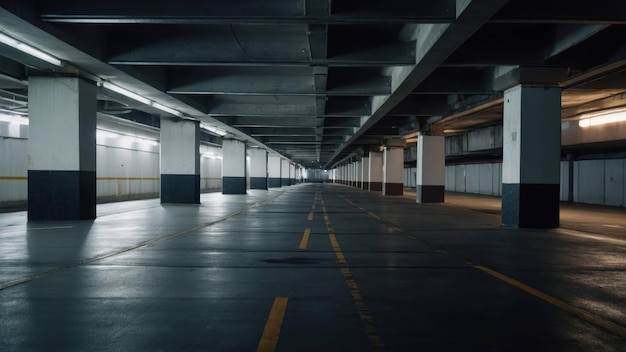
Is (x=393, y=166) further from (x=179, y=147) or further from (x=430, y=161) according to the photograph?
(x=179, y=147)

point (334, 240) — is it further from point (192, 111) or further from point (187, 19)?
point (192, 111)

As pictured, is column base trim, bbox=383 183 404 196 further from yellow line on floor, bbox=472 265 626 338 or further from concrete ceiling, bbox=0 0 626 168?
yellow line on floor, bbox=472 265 626 338

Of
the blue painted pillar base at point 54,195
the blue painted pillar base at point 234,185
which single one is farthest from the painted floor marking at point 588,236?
the blue painted pillar base at point 234,185

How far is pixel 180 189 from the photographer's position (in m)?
28.7

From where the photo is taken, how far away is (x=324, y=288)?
23.2 feet

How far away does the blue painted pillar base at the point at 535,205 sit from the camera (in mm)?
16125

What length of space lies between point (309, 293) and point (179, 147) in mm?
23676

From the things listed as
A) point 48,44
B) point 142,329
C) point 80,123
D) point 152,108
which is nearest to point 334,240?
point 142,329

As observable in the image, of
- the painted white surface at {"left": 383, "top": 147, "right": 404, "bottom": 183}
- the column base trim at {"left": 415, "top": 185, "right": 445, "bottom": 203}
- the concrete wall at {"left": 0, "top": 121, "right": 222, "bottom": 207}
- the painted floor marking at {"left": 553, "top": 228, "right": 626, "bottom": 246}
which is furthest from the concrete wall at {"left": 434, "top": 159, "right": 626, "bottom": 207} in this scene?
the concrete wall at {"left": 0, "top": 121, "right": 222, "bottom": 207}

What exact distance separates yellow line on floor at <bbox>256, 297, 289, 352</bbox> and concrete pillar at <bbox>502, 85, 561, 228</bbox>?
12.2 meters

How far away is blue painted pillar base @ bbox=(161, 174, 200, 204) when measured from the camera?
28.5 metres

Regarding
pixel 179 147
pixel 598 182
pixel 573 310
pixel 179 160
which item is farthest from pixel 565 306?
pixel 598 182

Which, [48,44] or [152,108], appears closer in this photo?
[48,44]

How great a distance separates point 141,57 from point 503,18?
34.0ft
